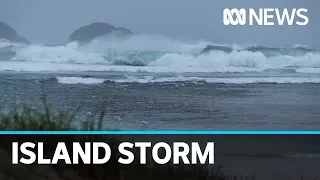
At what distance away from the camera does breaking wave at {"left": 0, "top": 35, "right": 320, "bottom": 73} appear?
269 cm

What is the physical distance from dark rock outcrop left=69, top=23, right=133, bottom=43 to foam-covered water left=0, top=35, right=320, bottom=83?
27mm

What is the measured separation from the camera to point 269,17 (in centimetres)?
269

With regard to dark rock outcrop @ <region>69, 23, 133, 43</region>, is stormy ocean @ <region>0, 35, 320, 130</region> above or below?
below

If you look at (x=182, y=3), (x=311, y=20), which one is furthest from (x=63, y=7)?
(x=311, y=20)

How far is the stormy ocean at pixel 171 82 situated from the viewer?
105 inches

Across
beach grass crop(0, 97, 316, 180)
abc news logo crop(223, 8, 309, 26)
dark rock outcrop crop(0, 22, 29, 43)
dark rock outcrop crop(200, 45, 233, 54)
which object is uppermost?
abc news logo crop(223, 8, 309, 26)

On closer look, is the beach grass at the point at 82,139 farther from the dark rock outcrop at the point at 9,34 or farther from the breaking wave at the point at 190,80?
the dark rock outcrop at the point at 9,34

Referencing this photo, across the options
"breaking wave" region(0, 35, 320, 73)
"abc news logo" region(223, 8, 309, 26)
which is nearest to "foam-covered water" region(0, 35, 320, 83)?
"breaking wave" region(0, 35, 320, 73)

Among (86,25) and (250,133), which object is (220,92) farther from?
(86,25)

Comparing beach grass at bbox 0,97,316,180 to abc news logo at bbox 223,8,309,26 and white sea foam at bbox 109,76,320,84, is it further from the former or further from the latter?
abc news logo at bbox 223,8,309,26

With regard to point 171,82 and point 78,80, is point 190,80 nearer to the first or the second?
point 171,82

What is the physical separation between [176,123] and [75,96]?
1.52 ft

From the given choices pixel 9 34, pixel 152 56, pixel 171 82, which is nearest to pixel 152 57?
pixel 152 56

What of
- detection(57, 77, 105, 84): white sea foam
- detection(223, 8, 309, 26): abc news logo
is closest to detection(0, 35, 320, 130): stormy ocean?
detection(57, 77, 105, 84): white sea foam
